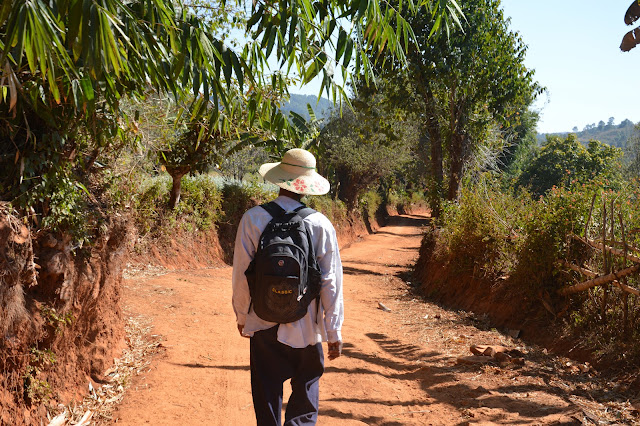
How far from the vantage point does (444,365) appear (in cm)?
679

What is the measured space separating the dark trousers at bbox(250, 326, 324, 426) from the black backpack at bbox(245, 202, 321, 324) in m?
0.22

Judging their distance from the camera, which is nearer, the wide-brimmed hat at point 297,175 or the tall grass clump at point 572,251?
the wide-brimmed hat at point 297,175

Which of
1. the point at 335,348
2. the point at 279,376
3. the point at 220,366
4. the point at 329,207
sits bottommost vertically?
the point at 220,366

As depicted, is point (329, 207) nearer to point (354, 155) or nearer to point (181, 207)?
point (354, 155)

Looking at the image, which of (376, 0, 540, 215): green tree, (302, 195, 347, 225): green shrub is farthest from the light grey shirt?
(302, 195, 347, 225): green shrub

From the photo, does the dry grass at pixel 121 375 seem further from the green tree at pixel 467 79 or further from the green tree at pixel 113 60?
the green tree at pixel 467 79

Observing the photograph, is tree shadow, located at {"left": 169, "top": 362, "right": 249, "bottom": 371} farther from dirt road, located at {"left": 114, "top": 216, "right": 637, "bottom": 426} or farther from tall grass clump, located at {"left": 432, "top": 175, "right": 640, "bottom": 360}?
tall grass clump, located at {"left": 432, "top": 175, "right": 640, "bottom": 360}

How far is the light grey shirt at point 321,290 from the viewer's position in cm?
351

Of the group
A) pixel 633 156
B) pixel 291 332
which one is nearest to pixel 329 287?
pixel 291 332

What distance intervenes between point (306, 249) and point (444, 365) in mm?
4119

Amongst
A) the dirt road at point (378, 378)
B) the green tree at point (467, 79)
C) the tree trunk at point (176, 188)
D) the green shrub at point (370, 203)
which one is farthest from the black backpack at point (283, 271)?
the green shrub at point (370, 203)

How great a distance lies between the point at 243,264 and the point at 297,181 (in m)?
A: 0.70

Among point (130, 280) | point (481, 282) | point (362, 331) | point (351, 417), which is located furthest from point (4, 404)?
point (481, 282)

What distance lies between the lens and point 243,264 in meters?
3.55
